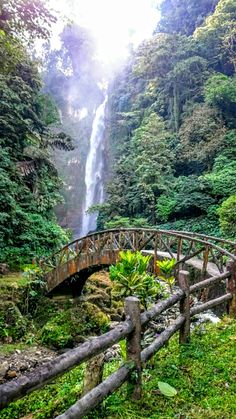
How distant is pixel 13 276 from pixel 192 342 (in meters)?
8.73

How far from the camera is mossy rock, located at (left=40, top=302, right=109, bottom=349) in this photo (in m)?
8.81

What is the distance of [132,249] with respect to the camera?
9.36m

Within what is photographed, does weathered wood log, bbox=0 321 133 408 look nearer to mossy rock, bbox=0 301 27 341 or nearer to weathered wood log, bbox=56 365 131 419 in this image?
weathered wood log, bbox=56 365 131 419

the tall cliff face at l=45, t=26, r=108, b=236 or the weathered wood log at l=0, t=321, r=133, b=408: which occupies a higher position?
the tall cliff face at l=45, t=26, r=108, b=236

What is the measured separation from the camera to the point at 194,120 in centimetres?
2108

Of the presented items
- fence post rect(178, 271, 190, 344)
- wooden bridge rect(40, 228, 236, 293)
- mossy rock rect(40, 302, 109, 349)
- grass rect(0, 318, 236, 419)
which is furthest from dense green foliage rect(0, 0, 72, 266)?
fence post rect(178, 271, 190, 344)

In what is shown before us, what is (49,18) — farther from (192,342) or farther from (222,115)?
(222,115)

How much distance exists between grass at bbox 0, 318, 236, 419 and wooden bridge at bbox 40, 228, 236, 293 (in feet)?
9.89

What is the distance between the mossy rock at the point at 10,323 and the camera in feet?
28.5

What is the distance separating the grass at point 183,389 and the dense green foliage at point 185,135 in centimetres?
1054

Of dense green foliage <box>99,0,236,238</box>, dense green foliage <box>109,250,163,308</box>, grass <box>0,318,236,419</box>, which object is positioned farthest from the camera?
dense green foliage <box>99,0,236,238</box>

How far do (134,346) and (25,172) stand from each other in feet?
42.9

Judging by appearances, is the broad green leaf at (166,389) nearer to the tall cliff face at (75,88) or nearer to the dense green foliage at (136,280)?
the dense green foliage at (136,280)

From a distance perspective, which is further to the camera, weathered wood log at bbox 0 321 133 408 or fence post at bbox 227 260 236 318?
fence post at bbox 227 260 236 318
